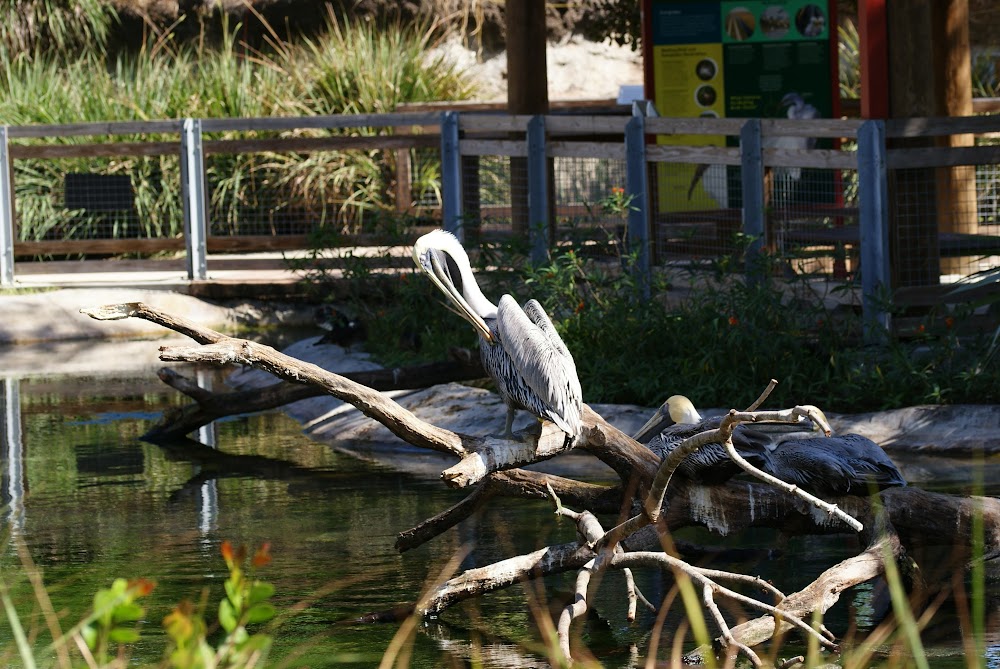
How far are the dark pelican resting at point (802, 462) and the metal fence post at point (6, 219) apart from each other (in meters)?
9.46

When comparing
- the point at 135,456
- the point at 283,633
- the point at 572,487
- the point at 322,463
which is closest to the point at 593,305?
the point at 322,463

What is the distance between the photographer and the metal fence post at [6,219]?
43.2 feet

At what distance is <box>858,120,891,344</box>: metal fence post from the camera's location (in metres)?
8.04

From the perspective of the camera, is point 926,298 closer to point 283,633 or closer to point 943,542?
point 943,542

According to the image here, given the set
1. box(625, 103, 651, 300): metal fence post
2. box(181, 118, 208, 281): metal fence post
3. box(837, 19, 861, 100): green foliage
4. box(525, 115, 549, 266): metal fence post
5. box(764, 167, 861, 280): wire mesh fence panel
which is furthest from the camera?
box(837, 19, 861, 100): green foliage

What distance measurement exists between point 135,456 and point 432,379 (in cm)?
178

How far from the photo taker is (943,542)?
515 centimetres

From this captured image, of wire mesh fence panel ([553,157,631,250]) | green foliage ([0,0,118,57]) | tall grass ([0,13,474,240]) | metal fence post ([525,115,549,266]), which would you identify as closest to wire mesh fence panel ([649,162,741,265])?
wire mesh fence panel ([553,157,631,250])

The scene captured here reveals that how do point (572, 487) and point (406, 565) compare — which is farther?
point (406, 565)

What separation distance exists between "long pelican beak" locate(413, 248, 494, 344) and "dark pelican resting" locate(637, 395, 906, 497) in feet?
2.77

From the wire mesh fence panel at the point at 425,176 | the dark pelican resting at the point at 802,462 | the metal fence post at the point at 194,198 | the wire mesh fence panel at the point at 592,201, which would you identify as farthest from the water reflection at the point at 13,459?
the wire mesh fence panel at the point at 425,176

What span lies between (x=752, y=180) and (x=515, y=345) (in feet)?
12.9

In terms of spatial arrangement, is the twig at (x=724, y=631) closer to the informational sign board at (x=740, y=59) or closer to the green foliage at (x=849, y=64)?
the informational sign board at (x=740, y=59)

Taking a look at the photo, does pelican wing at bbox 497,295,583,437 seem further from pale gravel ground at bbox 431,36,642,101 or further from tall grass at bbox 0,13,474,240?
pale gravel ground at bbox 431,36,642,101
